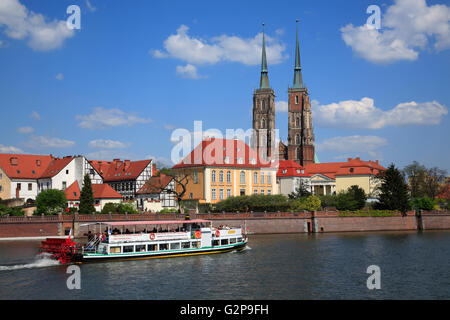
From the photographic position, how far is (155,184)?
3698 inches

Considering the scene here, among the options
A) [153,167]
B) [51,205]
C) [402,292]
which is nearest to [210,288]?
[402,292]

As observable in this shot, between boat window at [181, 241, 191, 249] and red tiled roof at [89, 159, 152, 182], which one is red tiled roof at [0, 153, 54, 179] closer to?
red tiled roof at [89, 159, 152, 182]

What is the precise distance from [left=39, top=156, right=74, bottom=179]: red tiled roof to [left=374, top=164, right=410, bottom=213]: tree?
183 ft

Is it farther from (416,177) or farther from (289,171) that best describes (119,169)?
(416,177)

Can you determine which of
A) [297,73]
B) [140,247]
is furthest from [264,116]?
[140,247]

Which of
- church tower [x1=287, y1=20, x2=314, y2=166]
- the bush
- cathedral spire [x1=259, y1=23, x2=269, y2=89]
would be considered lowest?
the bush

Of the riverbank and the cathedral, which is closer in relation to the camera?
the riverbank

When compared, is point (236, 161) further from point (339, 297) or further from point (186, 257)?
point (339, 297)

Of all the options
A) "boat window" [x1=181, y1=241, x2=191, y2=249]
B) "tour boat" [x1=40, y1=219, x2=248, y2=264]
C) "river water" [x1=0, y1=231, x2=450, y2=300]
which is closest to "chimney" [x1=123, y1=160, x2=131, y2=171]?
"river water" [x1=0, y1=231, x2=450, y2=300]

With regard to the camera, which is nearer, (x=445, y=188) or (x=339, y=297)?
(x=339, y=297)

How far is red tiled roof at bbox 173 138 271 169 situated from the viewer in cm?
9269

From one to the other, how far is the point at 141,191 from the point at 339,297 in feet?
218

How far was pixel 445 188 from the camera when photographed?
122 metres

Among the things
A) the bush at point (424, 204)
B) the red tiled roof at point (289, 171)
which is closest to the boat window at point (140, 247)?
the bush at point (424, 204)
